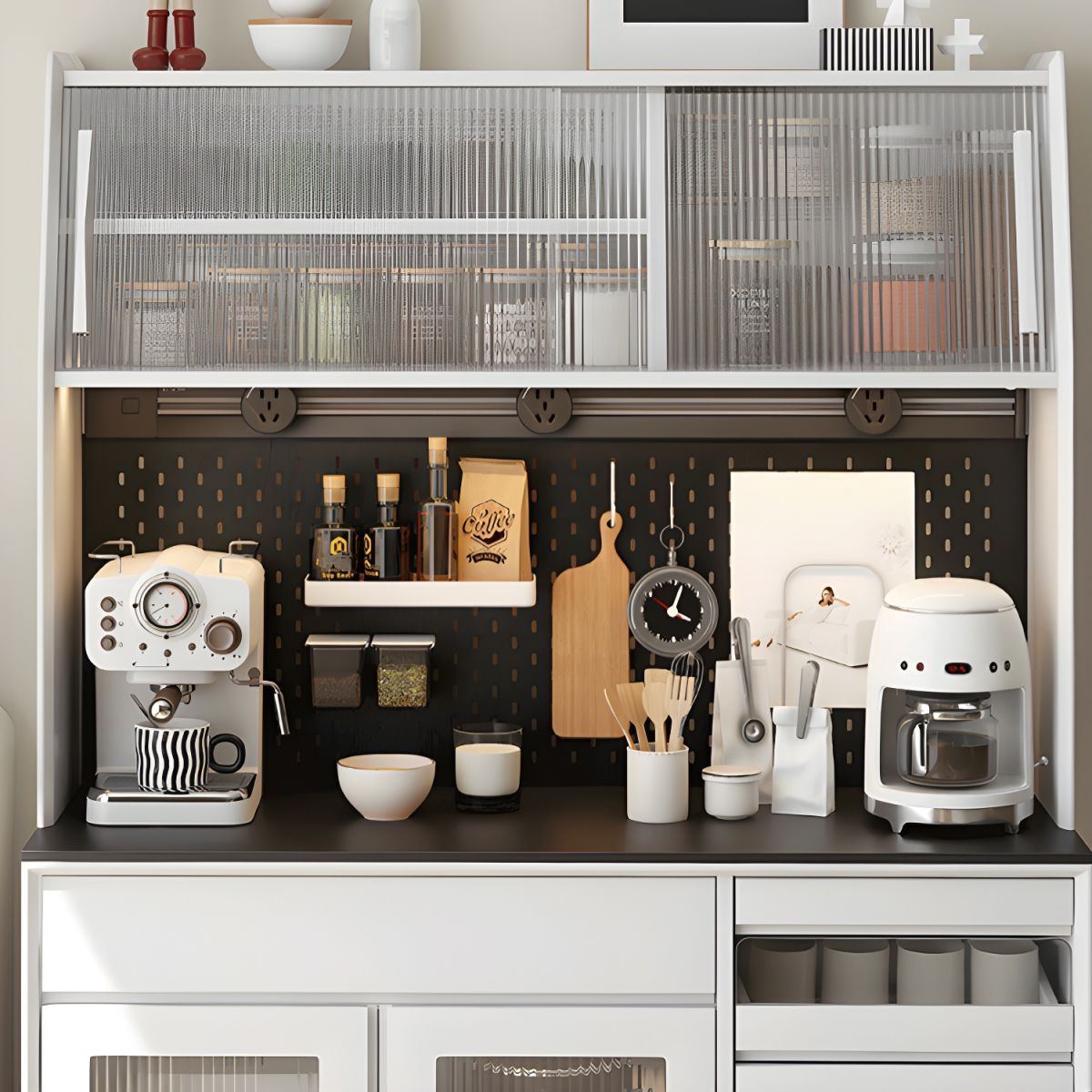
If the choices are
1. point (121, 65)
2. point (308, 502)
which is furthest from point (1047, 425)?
point (121, 65)

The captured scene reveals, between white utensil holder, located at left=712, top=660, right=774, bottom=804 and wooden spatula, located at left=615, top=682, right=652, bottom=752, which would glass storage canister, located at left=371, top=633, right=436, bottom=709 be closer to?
wooden spatula, located at left=615, top=682, right=652, bottom=752

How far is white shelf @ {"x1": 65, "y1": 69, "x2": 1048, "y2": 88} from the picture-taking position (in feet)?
7.26

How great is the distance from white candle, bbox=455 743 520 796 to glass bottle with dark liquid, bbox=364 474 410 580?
0.38m

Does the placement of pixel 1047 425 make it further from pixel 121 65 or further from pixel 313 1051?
pixel 121 65

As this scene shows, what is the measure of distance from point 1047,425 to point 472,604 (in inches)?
43.7

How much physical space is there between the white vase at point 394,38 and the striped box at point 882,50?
2.46 ft

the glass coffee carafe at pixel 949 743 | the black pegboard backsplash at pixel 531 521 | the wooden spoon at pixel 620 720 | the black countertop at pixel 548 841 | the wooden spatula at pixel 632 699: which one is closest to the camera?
the black countertop at pixel 548 841

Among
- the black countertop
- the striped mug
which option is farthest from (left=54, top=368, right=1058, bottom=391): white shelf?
the black countertop

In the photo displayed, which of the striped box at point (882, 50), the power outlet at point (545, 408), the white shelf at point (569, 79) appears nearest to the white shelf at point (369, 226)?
the white shelf at point (569, 79)

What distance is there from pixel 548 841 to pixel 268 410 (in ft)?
3.29

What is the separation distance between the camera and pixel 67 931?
2.09m

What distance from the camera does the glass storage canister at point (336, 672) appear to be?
2.44 meters

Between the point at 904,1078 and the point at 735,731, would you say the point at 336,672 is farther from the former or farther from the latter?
the point at 904,1078

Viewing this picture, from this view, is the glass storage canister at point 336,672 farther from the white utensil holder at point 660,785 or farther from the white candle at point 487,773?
the white utensil holder at point 660,785
